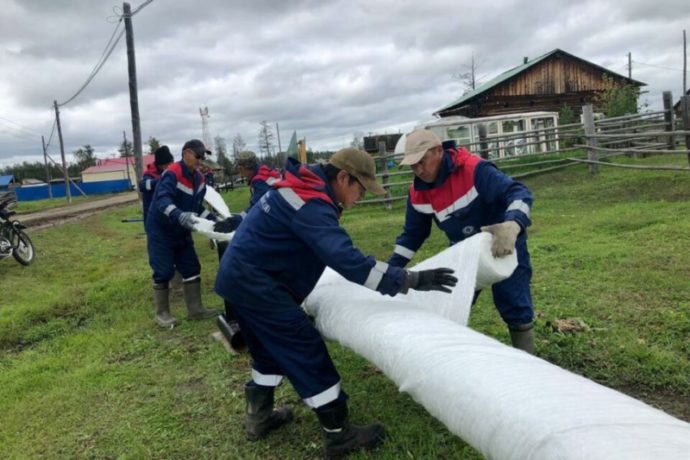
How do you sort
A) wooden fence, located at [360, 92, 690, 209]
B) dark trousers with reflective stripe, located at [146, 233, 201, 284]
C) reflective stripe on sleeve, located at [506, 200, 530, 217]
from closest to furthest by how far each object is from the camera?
reflective stripe on sleeve, located at [506, 200, 530, 217] → dark trousers with reflective stripe, located at [146, 233, 201, 284] → wooden fence, located at [360, 92, 690, 209]

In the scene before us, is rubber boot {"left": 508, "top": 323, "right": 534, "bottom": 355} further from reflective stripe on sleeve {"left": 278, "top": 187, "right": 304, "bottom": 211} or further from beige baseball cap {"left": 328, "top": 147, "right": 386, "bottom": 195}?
reflective stripe on sleeve {"left": 278, "top": 187, "right": 304, "bottom": 211}

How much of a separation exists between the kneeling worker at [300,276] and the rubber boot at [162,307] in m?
2.61

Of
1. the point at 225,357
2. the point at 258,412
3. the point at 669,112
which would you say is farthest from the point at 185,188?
the point at 669,112

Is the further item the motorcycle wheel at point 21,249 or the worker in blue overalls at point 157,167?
the motorcycle wheel at point 21,249

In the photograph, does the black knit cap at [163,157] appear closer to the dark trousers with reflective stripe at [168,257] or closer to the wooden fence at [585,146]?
the dark trousers with reflective stripe at [168,257]

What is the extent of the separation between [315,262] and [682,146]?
1712cm

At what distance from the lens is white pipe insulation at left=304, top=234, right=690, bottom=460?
130 centimetres

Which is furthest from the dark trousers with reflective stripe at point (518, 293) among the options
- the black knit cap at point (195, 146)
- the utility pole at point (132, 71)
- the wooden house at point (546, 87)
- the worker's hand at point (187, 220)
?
the wooden house at point (546, 87)

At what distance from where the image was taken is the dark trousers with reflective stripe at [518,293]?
297 centimetres

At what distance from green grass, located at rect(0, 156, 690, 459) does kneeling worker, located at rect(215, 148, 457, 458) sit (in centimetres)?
34

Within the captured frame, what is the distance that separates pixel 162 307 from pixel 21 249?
4.94 metres

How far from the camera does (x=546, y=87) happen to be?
25.6m

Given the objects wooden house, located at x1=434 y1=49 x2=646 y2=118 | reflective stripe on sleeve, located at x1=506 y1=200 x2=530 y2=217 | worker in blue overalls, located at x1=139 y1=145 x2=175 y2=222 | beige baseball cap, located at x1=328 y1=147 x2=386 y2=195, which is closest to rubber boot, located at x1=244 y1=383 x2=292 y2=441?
beige baseball cap, located at x1=328 y1=147 x2=386 y2=195

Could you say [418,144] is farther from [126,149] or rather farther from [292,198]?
[126,149]
